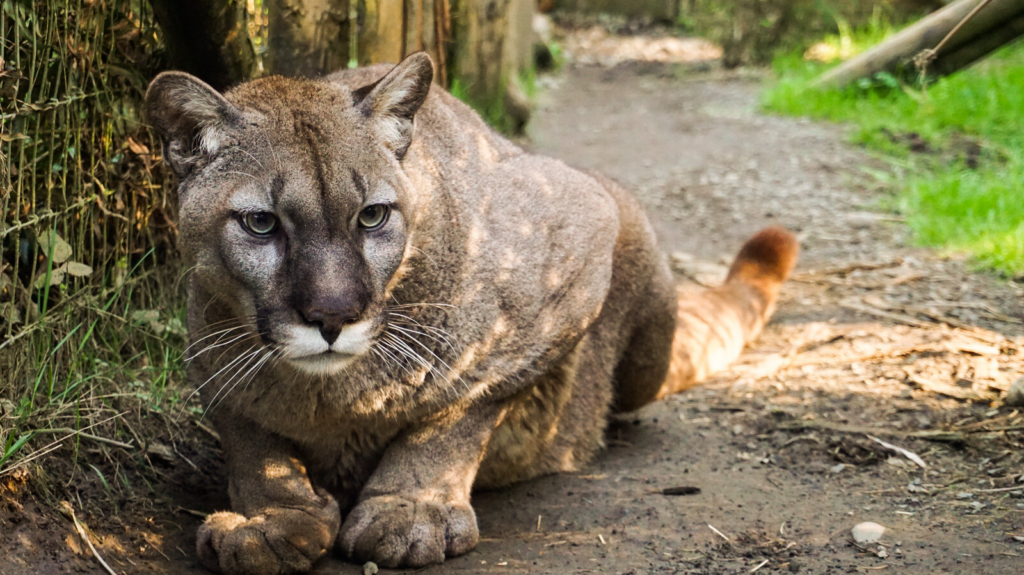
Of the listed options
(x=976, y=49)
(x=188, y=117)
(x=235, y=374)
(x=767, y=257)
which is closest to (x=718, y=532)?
(x=235, y=374)

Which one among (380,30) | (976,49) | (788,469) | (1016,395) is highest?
(380,30)

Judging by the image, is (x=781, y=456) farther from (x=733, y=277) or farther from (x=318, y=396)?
(x=318, y=396)

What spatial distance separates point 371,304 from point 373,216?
27 centimetres

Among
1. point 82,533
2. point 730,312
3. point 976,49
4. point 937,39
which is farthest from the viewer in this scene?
point 937,39

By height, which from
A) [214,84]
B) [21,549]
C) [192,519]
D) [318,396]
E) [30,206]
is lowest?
[192,519]

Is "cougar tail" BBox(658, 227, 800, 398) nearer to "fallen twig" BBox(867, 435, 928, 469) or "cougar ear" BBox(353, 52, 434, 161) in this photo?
"fallen twig" BBox(867, 435, 928, 469)

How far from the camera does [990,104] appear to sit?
26.9ft

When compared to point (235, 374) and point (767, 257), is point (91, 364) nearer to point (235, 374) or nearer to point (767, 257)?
point (235, 374)

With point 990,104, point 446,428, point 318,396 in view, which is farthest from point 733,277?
point 990,104

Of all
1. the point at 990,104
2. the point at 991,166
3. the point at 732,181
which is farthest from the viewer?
the point at 990,104

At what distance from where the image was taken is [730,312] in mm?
5016

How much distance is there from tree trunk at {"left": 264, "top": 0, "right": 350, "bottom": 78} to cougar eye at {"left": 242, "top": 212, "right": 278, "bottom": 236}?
1446 mm

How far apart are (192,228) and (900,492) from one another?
2.51m

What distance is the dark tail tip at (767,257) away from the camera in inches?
202
